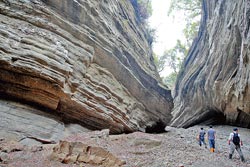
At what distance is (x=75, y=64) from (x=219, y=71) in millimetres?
11682

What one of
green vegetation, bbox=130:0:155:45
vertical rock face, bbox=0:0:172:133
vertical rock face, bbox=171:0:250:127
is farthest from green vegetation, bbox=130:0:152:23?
vertical rock face, bbox=0:0:172:133

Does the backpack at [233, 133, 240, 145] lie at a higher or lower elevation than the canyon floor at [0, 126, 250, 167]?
higher

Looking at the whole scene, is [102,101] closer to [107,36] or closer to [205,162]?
[107,36]

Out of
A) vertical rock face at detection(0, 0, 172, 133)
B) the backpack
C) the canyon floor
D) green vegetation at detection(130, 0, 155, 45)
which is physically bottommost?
the canyon floor

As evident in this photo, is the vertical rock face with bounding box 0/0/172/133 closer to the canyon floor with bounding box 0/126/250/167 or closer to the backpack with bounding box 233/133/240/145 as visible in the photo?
the canyon floor with bounding box 0/126/250/167

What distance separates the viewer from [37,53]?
8.91m

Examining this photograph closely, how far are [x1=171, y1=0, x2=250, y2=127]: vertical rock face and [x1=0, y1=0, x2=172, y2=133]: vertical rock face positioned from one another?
576cm

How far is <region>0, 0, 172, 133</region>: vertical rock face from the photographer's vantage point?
28.5 feet

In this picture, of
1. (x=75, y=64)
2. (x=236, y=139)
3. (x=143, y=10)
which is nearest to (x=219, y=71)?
(x=236, y=139)

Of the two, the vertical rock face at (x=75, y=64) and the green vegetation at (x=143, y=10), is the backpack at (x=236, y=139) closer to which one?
the vertical rock face at (x=75, y=64)

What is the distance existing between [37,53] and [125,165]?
5.63 metres

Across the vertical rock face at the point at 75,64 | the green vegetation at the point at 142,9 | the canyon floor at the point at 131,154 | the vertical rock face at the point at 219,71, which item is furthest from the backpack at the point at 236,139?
the green vegetation at the point at 142,9

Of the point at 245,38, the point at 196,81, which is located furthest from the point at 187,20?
the point at 245,38

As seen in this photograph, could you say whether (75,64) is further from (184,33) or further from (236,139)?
(184,33)
